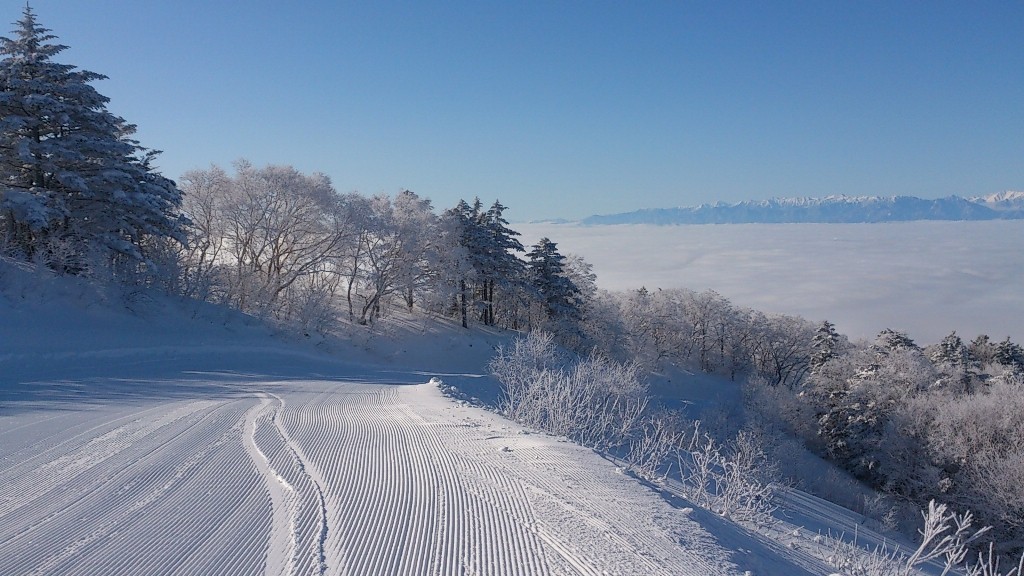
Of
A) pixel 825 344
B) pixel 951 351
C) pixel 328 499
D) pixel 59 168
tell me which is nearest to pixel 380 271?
pixel 59 168

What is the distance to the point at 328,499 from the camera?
4516mm

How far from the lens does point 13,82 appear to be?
2027 centimetres

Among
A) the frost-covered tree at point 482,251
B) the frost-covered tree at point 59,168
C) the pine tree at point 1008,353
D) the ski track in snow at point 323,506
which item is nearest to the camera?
the ski track in snow at point 323,506

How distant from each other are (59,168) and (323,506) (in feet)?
78.6

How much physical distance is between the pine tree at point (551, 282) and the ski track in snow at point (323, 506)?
38.5 metres

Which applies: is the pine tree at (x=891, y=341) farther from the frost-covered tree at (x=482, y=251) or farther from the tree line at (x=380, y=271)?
the frost-covered tree at (x=482, y=251)

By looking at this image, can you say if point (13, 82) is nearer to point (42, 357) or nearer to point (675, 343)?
point (42, 357)

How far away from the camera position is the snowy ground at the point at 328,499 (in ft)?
11.4

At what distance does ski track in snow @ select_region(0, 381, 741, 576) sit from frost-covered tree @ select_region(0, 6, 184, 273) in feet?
57.3

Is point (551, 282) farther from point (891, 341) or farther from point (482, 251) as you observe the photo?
point (891, 341)

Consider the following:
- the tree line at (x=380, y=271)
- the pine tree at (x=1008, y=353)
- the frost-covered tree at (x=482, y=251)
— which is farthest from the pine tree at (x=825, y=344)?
the frost-covered tree at (x=482, y=251)

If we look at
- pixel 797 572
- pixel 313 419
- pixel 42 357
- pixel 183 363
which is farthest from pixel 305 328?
pixel 797 572

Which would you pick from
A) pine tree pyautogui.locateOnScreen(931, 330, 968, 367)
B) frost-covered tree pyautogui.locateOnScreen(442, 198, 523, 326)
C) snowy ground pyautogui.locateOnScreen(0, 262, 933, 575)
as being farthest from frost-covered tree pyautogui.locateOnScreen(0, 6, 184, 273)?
pine tree pyautogui.locateOnScreen(931, 330, 968, 367)

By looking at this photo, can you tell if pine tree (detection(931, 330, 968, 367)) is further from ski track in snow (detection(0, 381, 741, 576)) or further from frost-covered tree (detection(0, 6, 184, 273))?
frost-covered tree (detection(0, 6, 184, 273))
